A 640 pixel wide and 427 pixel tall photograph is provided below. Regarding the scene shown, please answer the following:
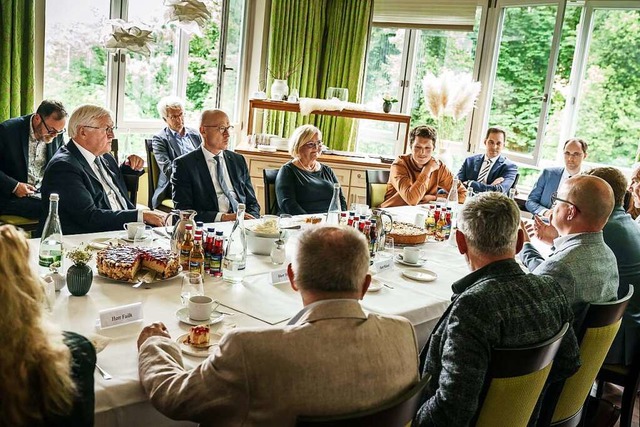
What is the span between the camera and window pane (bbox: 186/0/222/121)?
5945 mm

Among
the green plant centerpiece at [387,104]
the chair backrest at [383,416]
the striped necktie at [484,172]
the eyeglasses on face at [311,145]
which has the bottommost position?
the chair backrest at [383,416]

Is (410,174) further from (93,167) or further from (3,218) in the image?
(3,218)

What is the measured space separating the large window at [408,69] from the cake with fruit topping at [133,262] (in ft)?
14.7

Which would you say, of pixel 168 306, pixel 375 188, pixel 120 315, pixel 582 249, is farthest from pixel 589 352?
pixel 375 188

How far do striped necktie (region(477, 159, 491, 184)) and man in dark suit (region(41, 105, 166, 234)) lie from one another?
3236 millimetres

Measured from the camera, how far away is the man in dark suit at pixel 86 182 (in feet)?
9.54

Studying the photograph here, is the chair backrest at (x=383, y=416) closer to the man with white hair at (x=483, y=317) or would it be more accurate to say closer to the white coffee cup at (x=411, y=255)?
the man with white hair at (x=483, y=317)

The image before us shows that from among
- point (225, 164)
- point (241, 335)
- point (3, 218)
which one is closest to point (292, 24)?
point (225, 164)

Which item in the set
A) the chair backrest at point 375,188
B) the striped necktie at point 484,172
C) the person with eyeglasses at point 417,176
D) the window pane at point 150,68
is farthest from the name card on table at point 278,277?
the window pane at point 150,68

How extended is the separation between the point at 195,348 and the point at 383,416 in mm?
659

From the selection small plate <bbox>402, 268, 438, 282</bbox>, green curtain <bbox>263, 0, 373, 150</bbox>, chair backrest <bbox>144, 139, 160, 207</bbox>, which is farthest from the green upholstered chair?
small plate <bbox>402, 268, 438, 282</bbox>

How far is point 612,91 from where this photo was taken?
555cm

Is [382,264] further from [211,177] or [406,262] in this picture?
[211,177]

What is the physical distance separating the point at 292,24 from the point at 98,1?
6.23 feet
